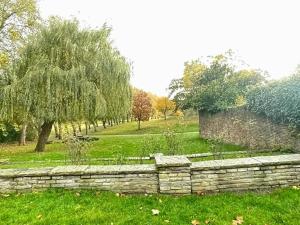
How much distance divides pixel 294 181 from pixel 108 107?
1236 centimetres

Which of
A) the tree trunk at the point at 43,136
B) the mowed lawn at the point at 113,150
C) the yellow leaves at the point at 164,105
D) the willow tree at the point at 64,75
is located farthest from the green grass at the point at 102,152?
the yellow leaves at the point at 164,105

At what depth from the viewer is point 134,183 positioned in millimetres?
5586

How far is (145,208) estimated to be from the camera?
16.4ft

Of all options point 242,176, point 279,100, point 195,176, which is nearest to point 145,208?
point 195,176

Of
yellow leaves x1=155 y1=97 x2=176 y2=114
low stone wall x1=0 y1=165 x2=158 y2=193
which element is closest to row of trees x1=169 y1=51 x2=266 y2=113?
low stone wall x1=0 y1=165 x2=158 y2=193

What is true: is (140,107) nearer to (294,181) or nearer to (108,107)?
(108,107)

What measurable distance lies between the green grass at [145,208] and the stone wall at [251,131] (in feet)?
16.5

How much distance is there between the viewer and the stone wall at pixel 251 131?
10172mm

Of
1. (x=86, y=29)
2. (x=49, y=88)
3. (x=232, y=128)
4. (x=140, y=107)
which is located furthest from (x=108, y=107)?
(x=140, y=107)

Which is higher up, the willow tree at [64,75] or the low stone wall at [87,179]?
the willow tree at [64,75]

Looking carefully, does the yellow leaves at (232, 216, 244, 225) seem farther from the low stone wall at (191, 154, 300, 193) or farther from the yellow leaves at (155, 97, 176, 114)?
the yellow leaves at (155, 97, 176, 114)

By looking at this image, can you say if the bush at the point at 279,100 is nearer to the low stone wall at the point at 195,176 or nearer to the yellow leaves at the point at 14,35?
the low stone wall at the point at 195,176

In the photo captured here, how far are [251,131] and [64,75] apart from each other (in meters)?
9.11

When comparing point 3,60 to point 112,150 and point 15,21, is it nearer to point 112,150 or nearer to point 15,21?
point 15,21
